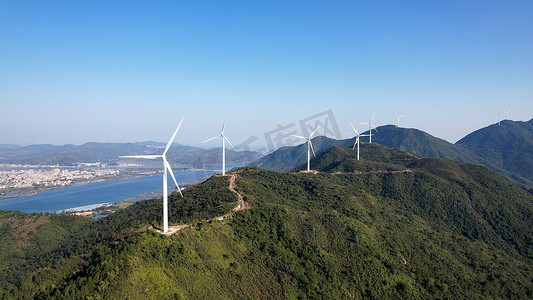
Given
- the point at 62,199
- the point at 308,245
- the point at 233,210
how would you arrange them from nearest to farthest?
the point at 308,245, the point at 233,210, the point at 62,199

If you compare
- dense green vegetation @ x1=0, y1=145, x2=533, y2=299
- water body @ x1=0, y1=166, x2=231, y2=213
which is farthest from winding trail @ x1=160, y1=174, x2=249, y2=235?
water body @ x1=0, y1=166, x2=231, y2=213

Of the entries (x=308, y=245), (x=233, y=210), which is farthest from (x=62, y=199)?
(x=308, y=245)

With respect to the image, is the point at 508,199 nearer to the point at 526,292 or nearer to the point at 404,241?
the point at 526,292

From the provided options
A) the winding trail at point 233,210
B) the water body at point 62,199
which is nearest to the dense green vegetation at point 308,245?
the winding trail at point 233,210

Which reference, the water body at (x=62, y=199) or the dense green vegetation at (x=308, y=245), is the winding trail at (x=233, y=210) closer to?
the dense green vegetation at (x=308, y=245)

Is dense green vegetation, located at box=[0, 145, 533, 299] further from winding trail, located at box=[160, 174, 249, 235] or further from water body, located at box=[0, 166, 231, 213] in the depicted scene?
water body, located at box=[0, 166, 231, 213]

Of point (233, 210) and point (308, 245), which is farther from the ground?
point (233, 210)

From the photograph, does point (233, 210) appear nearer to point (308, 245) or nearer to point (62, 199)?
point (308, 245)

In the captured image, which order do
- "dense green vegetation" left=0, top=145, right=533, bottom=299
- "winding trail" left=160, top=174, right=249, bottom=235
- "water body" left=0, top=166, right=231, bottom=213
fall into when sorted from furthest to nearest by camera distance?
"water body" left=0, top=166, right=231, bottom=213, "winding trail" left=160, top=174, right=249, bottom=235, "dense green vegetation" left=0, top=145, right=533, bottom=299
